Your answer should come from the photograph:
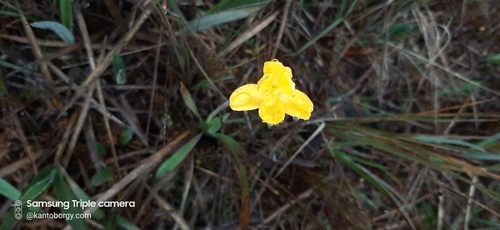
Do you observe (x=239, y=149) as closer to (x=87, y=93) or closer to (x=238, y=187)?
(x=238, y=187)

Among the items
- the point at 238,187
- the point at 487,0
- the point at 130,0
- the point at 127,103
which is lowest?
the point at 238,187

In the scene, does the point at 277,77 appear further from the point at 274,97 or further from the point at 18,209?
the point at 18,209

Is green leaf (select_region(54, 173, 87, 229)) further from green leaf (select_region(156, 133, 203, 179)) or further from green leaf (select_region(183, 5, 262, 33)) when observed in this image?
green leaf (select_region(183, 5, 262, 33))

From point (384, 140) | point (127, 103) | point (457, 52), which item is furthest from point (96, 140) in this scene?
point (457, 52)

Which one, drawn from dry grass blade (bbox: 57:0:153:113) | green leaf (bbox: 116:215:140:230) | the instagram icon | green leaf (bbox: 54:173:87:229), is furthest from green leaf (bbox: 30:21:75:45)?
green leaf (bbox: 116:215:140:230)

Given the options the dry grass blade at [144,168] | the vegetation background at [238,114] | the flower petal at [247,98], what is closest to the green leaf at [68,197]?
the vegetation background at [238,114]
